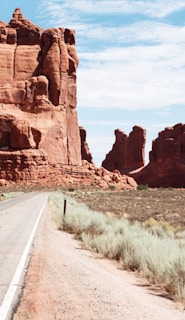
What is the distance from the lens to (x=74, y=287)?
8414 millimetres

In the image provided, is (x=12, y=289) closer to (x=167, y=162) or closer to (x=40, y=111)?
(x=40, y=111)

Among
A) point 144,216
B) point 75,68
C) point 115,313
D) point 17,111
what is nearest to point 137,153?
point 75,68

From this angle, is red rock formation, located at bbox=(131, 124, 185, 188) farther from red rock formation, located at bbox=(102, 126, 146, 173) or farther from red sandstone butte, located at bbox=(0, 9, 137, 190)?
red sandstone butte, located at bbox=(0, 9, 137, 190)

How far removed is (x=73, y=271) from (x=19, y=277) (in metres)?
1.30

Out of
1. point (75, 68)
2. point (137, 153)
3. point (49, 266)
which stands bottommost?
point (49, 266)

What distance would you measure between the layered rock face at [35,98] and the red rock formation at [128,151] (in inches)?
1361

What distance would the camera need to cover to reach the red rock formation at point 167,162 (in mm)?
119938

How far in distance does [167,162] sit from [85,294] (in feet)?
383

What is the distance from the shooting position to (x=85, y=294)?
7.86 m

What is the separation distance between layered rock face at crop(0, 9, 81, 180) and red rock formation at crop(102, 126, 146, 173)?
3457 cm

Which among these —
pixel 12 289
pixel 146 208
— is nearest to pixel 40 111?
pixel 146 208

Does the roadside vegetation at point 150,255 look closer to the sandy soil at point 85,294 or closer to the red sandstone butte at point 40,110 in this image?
the sandy soil at point 85,294

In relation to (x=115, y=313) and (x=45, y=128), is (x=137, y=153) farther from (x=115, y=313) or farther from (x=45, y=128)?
(x=115, y=313)

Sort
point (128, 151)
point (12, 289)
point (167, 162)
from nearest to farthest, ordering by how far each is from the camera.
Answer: point (12, 289) < point (167, 162) < point (128, 151)
